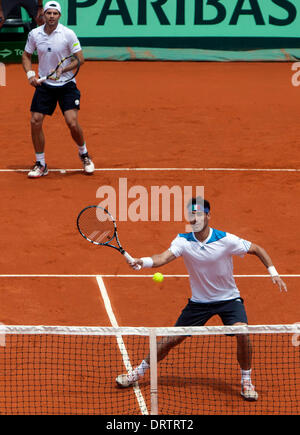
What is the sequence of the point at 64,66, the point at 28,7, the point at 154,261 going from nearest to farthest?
the point at 154,261
the point at 64,66
the point at 28,7

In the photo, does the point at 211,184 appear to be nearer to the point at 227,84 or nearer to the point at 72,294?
the point at 72,294

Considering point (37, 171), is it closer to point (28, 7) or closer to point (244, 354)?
point (244, 354)

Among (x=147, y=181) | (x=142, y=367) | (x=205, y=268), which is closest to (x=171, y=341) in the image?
(x=142, y=367)

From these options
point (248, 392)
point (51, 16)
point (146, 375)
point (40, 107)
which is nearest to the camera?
point (248, 392)

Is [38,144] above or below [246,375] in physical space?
above

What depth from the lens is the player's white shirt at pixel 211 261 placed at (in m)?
7.58

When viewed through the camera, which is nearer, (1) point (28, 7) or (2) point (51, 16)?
(2) point (51, 16)

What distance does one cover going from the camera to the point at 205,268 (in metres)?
7.59

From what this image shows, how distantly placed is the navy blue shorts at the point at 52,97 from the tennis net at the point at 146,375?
214 inches

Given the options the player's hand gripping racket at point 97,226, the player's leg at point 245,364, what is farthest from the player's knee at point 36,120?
the player's leg at point 245,364

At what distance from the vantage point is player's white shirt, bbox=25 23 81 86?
12.9 metres

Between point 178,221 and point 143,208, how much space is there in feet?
2.36

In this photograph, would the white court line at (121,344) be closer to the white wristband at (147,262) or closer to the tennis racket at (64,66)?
the white wristband at (147,262)

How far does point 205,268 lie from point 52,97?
6305 mm
